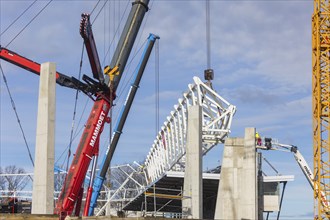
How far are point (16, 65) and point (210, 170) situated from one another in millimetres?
31712

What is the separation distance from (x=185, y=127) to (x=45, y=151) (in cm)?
2687

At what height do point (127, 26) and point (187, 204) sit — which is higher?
point (127, 26)

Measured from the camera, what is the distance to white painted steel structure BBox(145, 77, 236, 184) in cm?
4844

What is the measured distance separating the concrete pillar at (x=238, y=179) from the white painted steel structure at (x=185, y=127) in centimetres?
311

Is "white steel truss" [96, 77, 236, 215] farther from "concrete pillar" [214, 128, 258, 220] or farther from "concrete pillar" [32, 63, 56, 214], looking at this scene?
"concrete pillar" [32, 63, 56, 214]

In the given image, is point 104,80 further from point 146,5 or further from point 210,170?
point 210,170

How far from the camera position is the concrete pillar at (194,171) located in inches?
1357

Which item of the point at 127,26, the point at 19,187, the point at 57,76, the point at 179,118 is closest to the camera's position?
the point at 57,76

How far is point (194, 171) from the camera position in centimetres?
3469

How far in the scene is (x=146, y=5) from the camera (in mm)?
34594

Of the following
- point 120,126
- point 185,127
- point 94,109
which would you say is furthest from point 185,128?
point 94,109

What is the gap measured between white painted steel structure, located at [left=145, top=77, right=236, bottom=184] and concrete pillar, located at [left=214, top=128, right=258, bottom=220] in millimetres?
3109

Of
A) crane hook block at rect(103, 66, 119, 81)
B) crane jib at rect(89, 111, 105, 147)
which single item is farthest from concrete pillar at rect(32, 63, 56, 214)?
crane hook block at rect(103, 66, 119, 81)

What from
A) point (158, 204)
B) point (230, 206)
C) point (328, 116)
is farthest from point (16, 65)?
point (158, 204)
